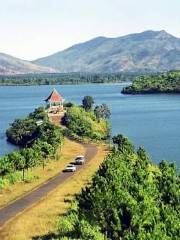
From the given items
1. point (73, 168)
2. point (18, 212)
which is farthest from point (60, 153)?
point (18, 212)

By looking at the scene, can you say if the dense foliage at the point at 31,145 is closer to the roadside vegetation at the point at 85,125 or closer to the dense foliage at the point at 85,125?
the roadside vegetation at the point at 85,125

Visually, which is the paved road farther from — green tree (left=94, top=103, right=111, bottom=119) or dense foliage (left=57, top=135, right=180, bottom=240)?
green tree (left=94, top=103, right=111, bottom=119)

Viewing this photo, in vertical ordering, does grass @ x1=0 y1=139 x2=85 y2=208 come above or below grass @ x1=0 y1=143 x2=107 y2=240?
below

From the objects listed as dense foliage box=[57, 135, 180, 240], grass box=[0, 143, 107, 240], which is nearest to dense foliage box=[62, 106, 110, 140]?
grass box=[0, 143, 107, 240]

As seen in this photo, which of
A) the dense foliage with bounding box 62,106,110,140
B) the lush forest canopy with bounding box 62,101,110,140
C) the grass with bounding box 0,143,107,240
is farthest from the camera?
the dense foliage with bounding box 62,106,110,140

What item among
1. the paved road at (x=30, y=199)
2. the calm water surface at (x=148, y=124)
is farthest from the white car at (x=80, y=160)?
the calm water surface at (x=148, y=124)

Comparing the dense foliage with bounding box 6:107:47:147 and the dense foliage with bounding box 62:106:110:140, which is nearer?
the dense foliage with bounding box 62:106:110:140

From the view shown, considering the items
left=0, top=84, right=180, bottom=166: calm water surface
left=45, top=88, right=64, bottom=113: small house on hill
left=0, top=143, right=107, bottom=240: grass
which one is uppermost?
left=45, top=88, right=64, bottom=113: small house on hill
